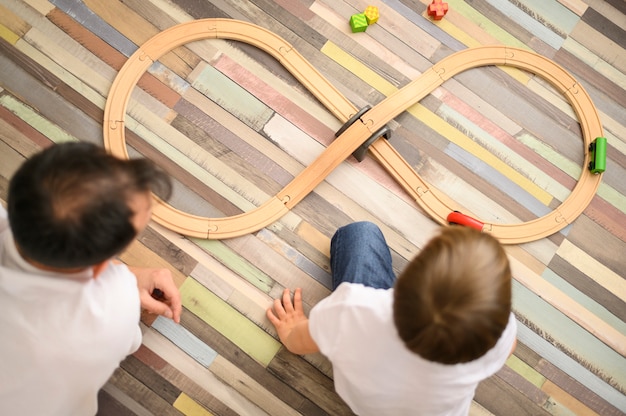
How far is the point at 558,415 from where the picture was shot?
45.5 inches

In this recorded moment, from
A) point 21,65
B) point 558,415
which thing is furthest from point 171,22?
point 558,415

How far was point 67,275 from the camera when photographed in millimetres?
702

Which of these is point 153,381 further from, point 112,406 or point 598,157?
point 598,157

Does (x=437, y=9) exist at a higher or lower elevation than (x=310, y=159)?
higher

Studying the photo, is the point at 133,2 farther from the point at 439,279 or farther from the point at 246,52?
the point at 439,279

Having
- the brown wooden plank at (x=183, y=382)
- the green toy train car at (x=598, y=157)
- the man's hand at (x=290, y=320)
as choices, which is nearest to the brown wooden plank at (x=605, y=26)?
the green toy train car at (x=598, y=157)

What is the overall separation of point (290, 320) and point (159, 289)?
11.4 inches

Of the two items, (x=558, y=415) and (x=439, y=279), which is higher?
(x=439, y=279)

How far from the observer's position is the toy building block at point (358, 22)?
4.04 feet

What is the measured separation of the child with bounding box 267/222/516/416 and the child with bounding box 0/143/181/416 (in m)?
0.34

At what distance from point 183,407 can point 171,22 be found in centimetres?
90

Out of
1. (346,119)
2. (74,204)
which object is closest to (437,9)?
(346,119)

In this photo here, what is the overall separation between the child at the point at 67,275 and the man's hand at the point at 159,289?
0.17m

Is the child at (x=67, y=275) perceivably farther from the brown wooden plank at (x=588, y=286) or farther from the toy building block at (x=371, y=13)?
the brown wooden plank at (x=588, y=286)
